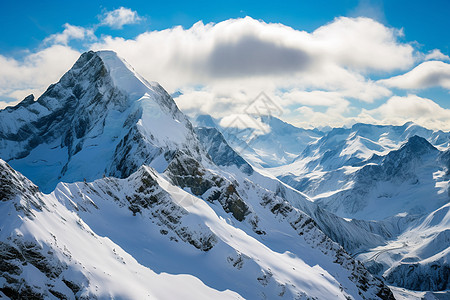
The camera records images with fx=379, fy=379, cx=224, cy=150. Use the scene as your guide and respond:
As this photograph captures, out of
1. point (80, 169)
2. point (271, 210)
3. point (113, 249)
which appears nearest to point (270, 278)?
point (113, 249)

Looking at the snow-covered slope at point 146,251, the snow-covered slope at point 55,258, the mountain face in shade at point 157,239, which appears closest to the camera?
the snow-covered slope at point 55,258

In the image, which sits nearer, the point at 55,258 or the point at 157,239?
the point at 55,258

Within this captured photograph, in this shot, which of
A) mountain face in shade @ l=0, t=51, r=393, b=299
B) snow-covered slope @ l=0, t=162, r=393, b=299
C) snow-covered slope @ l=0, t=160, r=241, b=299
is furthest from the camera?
mountain face in shade @ l=0, t=51, r=393, b=299

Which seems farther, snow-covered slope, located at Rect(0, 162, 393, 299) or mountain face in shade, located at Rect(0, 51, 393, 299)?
mountain face in shade, located at Rect(0, 51, 393, 299)

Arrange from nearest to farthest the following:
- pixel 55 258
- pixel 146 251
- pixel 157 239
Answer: pixel 55 258, pixel 146 251, pixel 157 239

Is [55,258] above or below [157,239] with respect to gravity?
below

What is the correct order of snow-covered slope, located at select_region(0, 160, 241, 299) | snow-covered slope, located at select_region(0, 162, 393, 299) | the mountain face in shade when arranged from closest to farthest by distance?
snow-covered slope, located at select_region(0, 160, 241, 299), snow-covered slope, located at select_region(0, 162, 393, 299), the mountain face in shade

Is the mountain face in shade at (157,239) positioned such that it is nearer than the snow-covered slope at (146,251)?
No

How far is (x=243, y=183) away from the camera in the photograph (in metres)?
173

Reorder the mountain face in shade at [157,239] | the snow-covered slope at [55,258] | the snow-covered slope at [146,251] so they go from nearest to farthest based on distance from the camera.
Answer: the snow-covered slope at [55,258] < the snow-covered slope at [146,251] < the mountain face in shade at [157,239]

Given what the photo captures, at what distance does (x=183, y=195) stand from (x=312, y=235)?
217 feet

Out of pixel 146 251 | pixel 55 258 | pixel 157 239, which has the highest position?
pixel 157 239

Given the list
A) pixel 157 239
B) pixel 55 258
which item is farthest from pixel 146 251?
pixel 55 258

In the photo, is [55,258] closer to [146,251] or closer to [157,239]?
[146,251]
